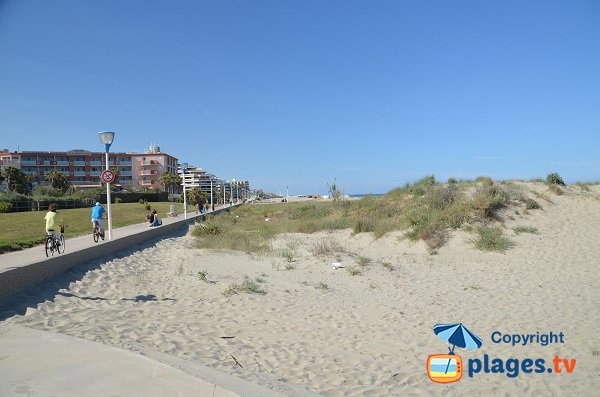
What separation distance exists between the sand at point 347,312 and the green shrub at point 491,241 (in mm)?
308

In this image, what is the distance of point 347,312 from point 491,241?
8.81 m

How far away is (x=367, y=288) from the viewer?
10.3 metres

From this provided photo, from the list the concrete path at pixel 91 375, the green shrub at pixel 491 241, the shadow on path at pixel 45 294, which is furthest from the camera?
the green shrub at pixel 491 241

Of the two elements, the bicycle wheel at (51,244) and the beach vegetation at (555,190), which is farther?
the beach vegetation at (555,190)

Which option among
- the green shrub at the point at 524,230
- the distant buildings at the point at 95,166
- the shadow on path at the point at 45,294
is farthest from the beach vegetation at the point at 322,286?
the distant buildings at the point at 95,166

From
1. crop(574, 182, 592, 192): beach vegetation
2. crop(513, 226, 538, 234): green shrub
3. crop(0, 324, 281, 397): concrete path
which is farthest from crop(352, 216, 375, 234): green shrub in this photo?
crop(0, 324, 281, 397): concrete path

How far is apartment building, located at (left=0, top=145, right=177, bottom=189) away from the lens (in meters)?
94.1

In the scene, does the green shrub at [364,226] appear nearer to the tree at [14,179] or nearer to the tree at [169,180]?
the tree at [14,179]

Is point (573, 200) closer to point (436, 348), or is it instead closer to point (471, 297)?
point (471, 297)

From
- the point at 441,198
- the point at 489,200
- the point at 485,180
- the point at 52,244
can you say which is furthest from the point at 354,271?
the point at 485,180

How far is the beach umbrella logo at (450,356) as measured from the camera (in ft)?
17.4

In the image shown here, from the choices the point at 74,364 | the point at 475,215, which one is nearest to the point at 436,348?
the point at 74,364

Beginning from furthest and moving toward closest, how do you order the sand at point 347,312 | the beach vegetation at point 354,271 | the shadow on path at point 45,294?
the beach vegetation at point 354,271 → the shadow on path at point 45,294 → the sand at point 347,312

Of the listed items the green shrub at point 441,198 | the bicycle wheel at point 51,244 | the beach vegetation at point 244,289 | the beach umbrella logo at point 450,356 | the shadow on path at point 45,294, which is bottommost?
the beach umbrella logo at point 450,356
